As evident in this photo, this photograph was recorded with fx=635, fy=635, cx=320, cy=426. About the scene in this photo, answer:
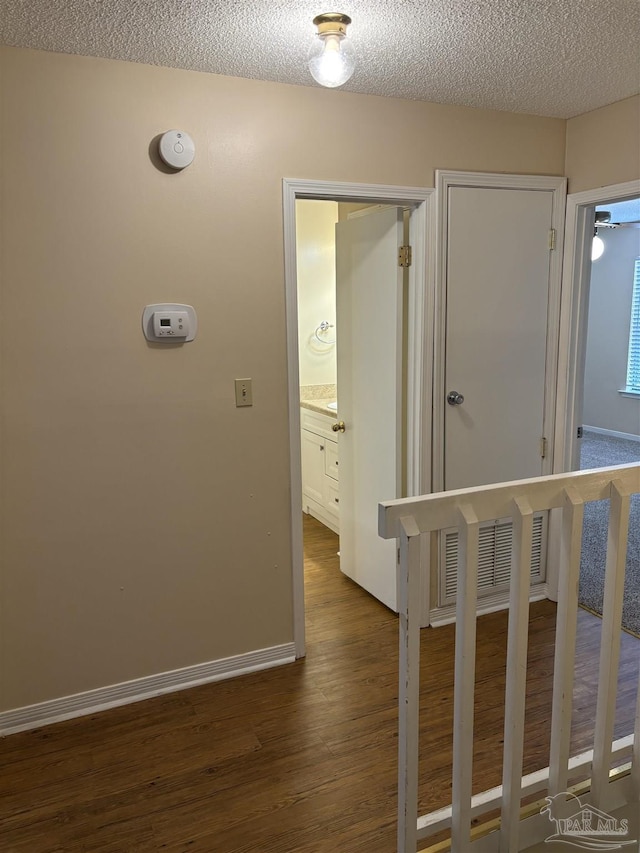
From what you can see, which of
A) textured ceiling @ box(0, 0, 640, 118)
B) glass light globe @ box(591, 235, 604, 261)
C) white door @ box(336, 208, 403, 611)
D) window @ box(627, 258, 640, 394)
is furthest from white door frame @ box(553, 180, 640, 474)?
glass light globe @ box(591, 235, 604, 261)

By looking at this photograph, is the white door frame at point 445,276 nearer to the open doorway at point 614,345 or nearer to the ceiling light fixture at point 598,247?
the open doorway at point 614,345

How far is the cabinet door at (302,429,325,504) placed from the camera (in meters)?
4.50

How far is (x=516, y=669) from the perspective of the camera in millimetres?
1498

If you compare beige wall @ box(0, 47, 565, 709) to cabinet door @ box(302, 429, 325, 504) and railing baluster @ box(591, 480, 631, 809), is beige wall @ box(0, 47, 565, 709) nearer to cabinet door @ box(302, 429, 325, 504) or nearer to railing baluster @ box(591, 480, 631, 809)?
railing baluster @ box(591, 480, 631, 809)

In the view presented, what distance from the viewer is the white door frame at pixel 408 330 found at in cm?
262

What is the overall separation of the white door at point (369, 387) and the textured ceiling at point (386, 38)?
718 millimetres

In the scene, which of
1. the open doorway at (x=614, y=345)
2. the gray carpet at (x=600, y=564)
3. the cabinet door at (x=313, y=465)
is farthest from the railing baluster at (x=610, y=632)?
the open doorway at (x=614, y=345)

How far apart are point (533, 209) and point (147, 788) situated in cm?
291

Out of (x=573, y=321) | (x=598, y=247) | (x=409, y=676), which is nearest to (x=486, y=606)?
(x=573, y=321)

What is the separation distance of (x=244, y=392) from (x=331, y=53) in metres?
1.25

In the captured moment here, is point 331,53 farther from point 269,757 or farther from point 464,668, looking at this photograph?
point 269,757

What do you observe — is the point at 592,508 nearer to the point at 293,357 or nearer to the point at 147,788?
the point at 293,357

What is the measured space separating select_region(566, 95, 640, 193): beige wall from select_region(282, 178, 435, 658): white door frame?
80 centimetres

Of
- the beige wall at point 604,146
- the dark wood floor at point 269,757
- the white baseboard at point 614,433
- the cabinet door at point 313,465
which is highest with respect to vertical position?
the beige wall at point 604,146
